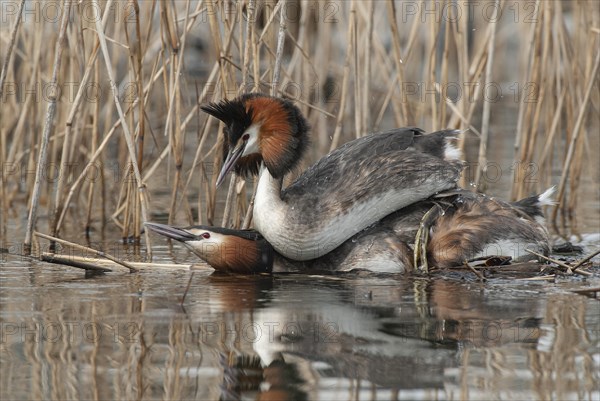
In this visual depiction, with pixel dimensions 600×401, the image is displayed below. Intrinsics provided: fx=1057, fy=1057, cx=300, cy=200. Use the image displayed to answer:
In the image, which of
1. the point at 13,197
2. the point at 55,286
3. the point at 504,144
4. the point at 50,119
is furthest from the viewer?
the point at 504,144

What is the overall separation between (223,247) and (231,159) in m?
0.51

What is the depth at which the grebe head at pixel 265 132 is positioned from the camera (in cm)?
Result: 606

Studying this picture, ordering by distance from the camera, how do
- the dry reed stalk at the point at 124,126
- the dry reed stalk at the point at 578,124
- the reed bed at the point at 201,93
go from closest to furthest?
the dry reed stalk at the point at 124,126 < the reed bed at the point at 201,93 < the dry reed stalk at the point at 578,124

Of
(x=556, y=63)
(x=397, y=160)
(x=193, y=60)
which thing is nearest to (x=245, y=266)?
(x=397, y=160)

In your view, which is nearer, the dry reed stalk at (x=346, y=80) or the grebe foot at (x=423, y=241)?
the grebe foot at (x=423, y=241)

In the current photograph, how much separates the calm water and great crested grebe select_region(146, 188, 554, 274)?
8.6 inches

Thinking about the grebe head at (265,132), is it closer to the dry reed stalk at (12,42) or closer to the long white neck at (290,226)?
the long white neck at (290,226)

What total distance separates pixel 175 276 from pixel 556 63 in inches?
147

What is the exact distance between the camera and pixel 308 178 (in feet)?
20.9

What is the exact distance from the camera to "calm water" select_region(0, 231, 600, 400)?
362 cm

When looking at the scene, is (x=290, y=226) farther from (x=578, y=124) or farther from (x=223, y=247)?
(x=578, y=124)

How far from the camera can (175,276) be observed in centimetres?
593

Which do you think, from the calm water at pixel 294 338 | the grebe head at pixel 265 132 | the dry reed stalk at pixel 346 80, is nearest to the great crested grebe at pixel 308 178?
the grebe head at pixel 265 132

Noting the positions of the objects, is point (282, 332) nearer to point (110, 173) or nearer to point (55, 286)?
point (55, 286)
